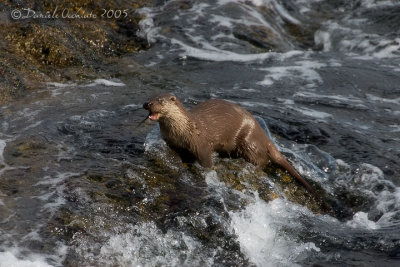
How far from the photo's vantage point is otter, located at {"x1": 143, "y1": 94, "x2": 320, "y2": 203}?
188 inches

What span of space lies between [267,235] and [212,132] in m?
1.01

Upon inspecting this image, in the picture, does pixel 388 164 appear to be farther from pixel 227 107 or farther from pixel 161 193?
pixel 161 193

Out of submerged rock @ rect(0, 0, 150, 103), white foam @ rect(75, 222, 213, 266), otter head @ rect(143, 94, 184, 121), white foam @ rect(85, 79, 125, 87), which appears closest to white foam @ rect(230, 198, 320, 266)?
white foam @ rect(75, 222, 213, 266)

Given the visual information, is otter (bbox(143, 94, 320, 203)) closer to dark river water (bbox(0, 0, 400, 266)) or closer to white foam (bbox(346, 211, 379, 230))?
dark river water (bbox(0, 0, 400, 266))

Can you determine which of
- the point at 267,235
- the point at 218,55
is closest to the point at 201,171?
the point at 267,235

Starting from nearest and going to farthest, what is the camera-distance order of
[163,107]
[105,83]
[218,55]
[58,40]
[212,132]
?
[163,107] → [212,132] → [105,83] → [58,40] → [218,55]

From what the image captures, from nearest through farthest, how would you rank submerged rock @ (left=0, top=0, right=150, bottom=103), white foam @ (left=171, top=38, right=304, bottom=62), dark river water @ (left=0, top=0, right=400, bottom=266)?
dark river water @ (left=0, top=0, right=400, bottom=266), submerged rock @ (left=0, top=0, right=150, bottom=103), white foam @ (left=171, top=38, right=304, bottom=62)

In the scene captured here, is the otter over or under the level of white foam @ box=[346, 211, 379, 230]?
over

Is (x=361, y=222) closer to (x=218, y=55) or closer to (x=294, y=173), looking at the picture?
(x=294, y=173)

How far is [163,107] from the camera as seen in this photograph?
15.4 ft

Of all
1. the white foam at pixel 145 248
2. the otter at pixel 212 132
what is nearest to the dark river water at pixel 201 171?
the white foam at pixel 145 248

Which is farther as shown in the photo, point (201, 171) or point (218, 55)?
point (218, 55)

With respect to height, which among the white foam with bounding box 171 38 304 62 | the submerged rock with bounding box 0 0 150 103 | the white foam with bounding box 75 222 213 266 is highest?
the submerged rock with bounding box 0 0 150 103

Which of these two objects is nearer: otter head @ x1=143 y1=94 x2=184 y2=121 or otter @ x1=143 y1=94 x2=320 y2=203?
otter head @ x1=143 y1=94 x2=184 y2=121
